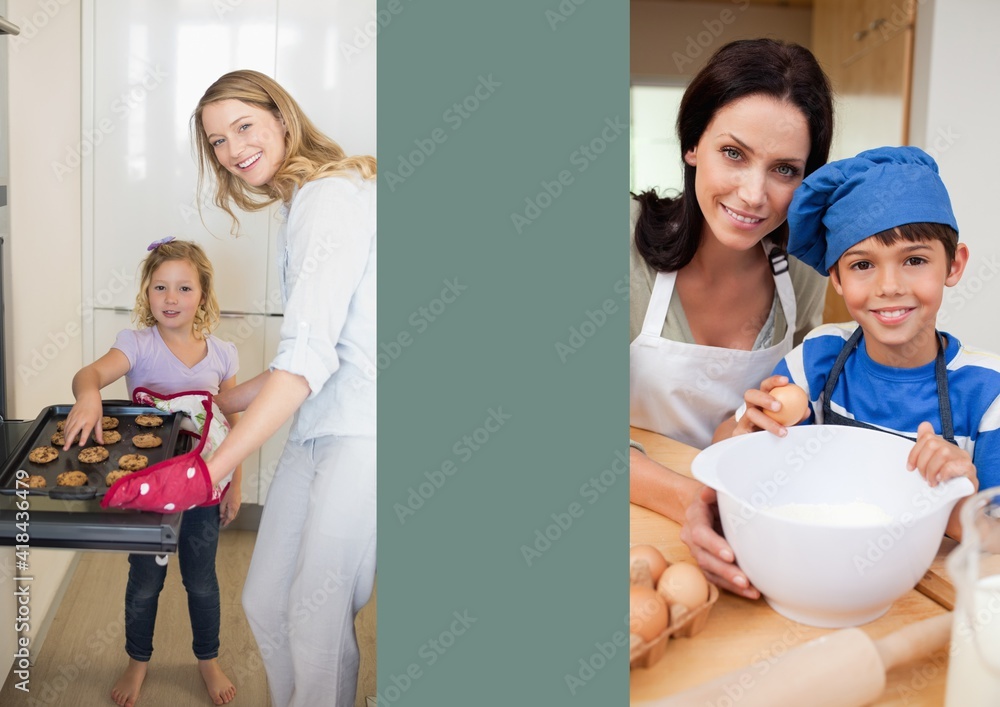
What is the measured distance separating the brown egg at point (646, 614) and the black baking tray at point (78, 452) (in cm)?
38

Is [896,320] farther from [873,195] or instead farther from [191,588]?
[191,588]

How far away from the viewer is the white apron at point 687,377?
49 cm

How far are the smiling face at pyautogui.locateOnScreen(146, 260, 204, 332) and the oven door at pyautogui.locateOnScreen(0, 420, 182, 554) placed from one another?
139 millimetres

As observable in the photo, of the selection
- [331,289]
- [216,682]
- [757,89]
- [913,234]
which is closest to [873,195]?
[913,234]

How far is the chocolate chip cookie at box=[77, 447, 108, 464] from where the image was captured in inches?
20.5

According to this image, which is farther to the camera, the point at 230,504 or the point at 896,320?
the point at 230,504

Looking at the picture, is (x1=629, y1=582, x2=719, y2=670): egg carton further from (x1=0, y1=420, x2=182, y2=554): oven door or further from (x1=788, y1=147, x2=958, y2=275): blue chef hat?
(x1=0, y1=420, x2=182, y2=554): oven door

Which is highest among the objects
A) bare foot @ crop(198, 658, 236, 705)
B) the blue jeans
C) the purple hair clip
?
Result: the purple hair clip

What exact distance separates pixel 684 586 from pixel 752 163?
256mm

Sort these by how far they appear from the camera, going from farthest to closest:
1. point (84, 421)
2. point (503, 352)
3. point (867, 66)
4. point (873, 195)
A: point (867, 66), point (84, 421), point (873, 195), point (503, 352)

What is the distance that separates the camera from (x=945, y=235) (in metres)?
0.35

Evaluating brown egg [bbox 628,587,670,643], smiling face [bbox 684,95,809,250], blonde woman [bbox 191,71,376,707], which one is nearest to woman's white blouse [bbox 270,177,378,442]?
blonde woman [bbox 191,71,376,707]

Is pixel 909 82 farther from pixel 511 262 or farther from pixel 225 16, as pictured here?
pixel 511 262

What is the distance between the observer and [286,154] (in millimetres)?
574
